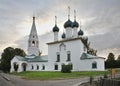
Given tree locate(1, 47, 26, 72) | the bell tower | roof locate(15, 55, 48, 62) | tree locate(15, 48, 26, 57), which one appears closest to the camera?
roof locate(15, 55, 48, 62)

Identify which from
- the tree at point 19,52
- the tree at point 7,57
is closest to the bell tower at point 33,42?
the tree at point 7,57

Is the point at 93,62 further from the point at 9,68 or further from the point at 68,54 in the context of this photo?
the point at 9,68

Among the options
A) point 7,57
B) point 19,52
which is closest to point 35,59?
point 7,57

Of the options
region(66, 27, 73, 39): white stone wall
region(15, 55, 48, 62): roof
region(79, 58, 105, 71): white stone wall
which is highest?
region(66, 27, 73, 39): white stone wall

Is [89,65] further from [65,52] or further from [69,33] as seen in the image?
[69,33]

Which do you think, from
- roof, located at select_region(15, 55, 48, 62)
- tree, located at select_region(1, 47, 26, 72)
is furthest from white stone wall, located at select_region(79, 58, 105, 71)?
tree, located at select_region(1, 47, 26, 72)

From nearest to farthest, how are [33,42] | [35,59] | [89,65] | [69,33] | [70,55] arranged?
[89,65]
[70,55]
[69,33]
[35,59]
[33,42]

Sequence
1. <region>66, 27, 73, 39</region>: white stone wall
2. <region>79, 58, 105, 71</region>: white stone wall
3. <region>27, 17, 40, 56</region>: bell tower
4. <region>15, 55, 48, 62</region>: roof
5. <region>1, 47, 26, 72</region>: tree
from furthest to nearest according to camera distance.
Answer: <region>1, 47, 26, 72</region>: tree → <region>27, 17, 40, 56</region>: bell tower → <region>15, 55, 48, 62</region>: roof → <region>66, 27, 73, 39</region>: white stone wall → <region>79, 58, 105, 71</region>: white stone wall

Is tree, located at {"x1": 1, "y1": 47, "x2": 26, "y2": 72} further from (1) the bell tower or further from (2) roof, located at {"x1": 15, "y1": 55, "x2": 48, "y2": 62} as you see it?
(1) the bell tower

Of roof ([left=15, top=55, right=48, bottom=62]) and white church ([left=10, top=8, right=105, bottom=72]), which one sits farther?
roof ([left=15, top=55, right=48, bottom=62])

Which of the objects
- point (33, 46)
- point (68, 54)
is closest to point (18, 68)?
point (33, 46)

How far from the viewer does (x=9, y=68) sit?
328 feet

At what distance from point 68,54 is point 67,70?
40.4 feet

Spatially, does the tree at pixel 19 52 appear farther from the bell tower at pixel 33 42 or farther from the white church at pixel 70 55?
the white church at pixel 70 55
